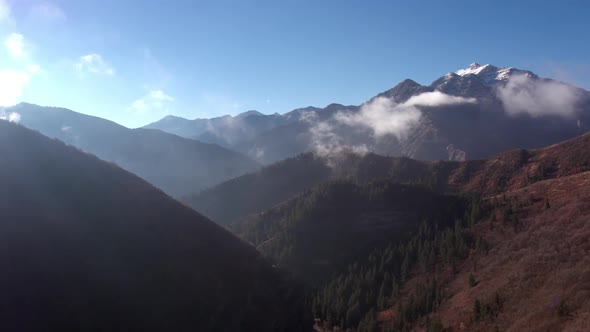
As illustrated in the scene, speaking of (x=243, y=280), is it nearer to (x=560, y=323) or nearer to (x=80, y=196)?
(x=80, y=196)

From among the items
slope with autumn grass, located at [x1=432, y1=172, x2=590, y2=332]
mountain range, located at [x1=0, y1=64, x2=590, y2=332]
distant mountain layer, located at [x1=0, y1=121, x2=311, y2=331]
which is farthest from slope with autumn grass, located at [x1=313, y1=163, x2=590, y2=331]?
distant mountain layer, located at [x1=0, y1=121, x2=311, y2=331]

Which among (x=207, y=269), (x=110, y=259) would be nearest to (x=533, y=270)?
(x=207, y=269)

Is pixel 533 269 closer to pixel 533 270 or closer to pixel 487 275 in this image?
pixel 533 270

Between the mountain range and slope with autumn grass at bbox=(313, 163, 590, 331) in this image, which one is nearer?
the mountain range

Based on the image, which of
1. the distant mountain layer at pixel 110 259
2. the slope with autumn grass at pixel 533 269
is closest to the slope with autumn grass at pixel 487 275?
the slope with autumn grass at pixel 533 269

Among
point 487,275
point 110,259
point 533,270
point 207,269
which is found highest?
point 110,259

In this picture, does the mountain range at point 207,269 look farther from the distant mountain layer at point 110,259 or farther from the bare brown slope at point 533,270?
the bare brown slope at point 533,270

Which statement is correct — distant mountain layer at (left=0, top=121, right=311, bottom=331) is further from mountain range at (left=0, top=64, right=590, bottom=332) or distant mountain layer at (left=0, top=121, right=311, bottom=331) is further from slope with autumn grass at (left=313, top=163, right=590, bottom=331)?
slope with autumn grass at (left=313, top=163, right=590, bottom=331)

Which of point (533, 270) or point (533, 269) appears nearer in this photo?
point (533, 270)
